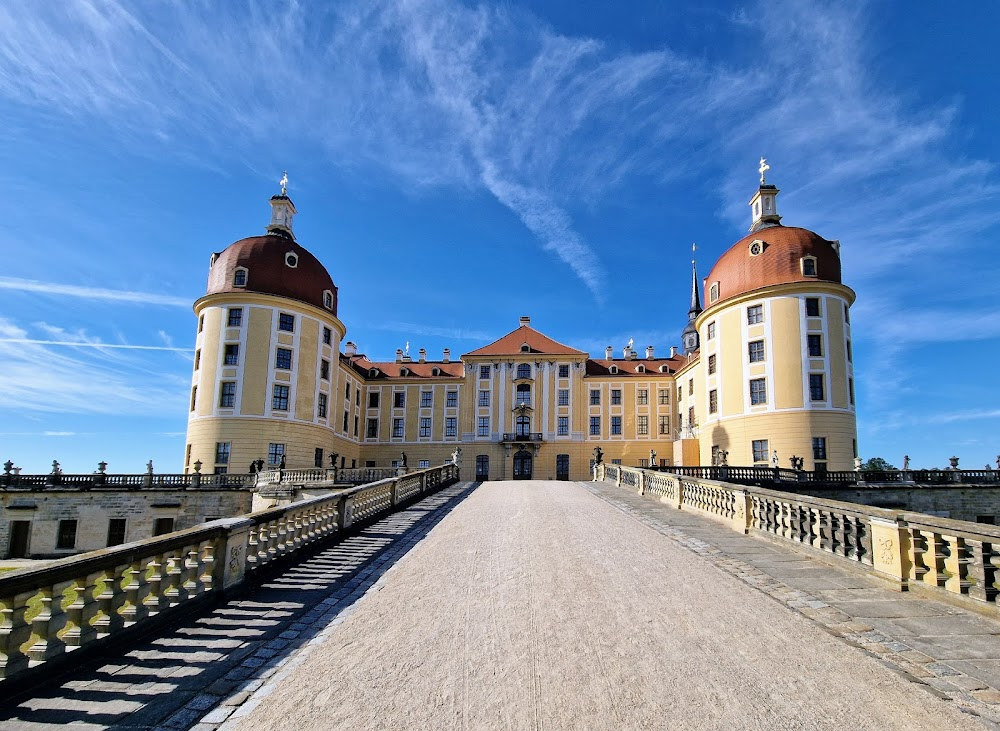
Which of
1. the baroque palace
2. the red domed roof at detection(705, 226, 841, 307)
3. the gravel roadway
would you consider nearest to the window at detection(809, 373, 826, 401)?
the baroque palace

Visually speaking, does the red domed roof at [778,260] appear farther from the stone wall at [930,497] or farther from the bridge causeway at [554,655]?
the bridge causeway at [554,655]

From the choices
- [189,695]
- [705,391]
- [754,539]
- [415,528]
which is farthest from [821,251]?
[189,695]

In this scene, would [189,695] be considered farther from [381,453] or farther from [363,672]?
[381,453]

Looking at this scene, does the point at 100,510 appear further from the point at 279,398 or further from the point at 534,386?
the point at 534,386

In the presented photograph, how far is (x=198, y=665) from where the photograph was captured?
16.2 feet

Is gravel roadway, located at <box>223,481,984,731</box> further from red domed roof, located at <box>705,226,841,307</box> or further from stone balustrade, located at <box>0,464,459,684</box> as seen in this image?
red domed roof, located at <box>705,226,841,307</box>

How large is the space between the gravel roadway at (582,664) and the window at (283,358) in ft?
106

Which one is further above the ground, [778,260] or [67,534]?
[778,260]

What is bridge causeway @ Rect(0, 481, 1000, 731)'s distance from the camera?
13.3 feet

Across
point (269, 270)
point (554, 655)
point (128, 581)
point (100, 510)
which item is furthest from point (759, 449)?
point (100, 510)

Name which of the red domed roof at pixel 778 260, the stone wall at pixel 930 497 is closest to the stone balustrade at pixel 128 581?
the stone wall at pixel 930 497

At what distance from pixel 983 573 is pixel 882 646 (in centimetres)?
210

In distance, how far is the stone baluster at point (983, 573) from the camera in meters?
6.46

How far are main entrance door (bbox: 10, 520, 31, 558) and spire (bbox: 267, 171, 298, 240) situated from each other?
23218mm
